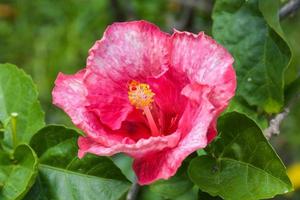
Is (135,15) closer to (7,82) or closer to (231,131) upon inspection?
(7,82)

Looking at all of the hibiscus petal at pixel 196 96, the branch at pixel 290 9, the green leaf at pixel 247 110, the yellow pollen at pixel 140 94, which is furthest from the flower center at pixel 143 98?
the branch at pixel 290 9

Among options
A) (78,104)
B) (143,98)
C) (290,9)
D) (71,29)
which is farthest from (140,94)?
(71,29)

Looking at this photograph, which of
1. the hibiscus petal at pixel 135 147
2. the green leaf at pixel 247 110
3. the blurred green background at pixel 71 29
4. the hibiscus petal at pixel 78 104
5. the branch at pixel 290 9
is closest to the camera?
the hibiscus petal at pixel 135 147

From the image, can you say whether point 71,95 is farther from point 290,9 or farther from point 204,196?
point 290,9

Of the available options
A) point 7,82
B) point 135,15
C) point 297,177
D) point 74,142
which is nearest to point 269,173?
point 74,142

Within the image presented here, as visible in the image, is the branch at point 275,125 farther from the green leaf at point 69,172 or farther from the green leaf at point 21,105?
the green leaf at point 21,105
